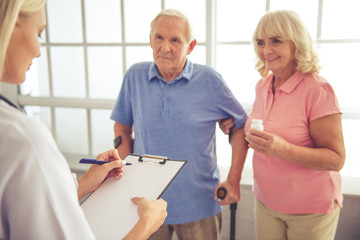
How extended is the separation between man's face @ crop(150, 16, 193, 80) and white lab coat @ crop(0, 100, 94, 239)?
1032 millimetres

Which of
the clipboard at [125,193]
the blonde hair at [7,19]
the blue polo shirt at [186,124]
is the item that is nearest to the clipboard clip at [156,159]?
the clipboard at [125,193]

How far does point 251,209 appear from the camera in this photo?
→ 2.08 m

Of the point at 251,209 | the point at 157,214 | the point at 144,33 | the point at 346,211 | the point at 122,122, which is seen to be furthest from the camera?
the point at 144,33

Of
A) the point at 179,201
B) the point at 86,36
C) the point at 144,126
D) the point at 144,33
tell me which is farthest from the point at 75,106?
the point at 179,201

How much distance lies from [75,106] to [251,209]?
1518 millimetres

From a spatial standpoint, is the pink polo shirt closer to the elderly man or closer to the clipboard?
the elderly man

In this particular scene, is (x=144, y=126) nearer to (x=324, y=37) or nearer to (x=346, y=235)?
(x=324, y=37)

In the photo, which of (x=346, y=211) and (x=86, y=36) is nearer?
(x=346, y=211)

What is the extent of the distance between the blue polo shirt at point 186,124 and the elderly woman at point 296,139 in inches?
9.1

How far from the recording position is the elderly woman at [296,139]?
1.30 meters

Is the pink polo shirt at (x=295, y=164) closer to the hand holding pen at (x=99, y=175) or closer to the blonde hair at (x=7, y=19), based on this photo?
the hand holding pen at (x=99, y=175)

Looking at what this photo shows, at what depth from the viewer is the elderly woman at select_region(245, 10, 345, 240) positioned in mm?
1302

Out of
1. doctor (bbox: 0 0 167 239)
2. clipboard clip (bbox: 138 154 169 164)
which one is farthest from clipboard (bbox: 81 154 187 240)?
doctor (bbox: 0 0 167 239)

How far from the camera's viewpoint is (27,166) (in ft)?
1.65
